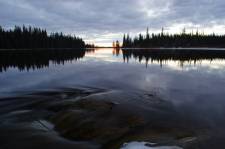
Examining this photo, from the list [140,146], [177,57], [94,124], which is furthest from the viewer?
[177,57]

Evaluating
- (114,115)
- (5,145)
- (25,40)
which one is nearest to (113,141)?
(114,115)

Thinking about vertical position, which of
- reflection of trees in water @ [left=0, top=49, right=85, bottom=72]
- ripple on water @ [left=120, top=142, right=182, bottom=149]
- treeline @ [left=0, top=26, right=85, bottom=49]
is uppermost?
treeline @ [left=0, top=26, right=85, bottom=49]

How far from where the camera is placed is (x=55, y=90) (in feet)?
62.2

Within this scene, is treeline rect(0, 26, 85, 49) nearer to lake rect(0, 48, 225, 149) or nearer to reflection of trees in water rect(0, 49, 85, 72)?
reflection of trees in water rect(0, 49, 85, 72)

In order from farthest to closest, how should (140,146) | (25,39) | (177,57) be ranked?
(25,39) < (177,57) < (140,146)

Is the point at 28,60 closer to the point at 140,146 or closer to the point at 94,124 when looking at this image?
the point at 94,124

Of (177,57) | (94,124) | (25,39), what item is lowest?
(94,124)

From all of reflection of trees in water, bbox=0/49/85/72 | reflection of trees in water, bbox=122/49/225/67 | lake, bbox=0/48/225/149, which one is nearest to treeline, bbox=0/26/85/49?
reflection of trees in water, bbox=0/49/85/72

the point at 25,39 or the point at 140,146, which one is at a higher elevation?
the point at 25,39

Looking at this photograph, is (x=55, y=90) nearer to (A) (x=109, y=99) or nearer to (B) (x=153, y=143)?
(A) (x=109, y=99)

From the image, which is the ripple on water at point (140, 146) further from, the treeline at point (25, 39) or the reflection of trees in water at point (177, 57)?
the treeline at point (25, 39)

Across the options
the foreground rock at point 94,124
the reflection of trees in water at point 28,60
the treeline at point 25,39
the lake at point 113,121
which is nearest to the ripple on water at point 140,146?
the lake at point 113,121

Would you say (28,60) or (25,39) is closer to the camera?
(28,60)

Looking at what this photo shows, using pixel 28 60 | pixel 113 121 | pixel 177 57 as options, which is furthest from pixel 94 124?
pixel 177 57
